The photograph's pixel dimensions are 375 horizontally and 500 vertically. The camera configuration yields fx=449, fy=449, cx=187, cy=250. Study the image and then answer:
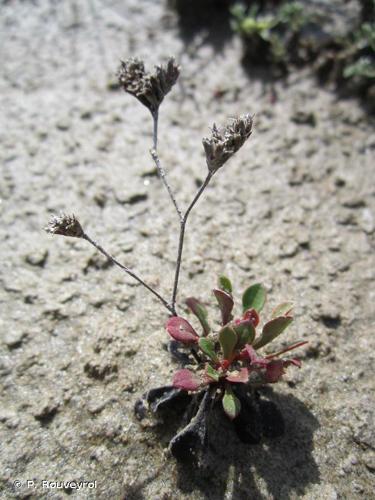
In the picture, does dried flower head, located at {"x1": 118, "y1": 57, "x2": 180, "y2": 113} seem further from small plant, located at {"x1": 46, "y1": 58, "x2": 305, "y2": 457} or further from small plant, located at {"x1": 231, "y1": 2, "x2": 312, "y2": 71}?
small plant, located at {"x1": 231, "y1": 2, "x2": 312, "y2": 71}

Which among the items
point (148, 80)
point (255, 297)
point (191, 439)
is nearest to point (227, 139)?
point (148, 80)

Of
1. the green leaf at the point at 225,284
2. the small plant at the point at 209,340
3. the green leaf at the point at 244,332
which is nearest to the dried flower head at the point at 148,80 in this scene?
the small plant at the point at 209,340

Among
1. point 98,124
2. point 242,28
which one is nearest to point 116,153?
point 98,124

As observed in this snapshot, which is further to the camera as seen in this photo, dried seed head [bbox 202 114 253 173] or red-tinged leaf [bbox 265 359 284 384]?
red-tinged leaf [bbox 265 359 284 384]

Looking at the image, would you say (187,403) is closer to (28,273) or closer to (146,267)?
(146,267)

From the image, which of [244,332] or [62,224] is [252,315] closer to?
[244,332]

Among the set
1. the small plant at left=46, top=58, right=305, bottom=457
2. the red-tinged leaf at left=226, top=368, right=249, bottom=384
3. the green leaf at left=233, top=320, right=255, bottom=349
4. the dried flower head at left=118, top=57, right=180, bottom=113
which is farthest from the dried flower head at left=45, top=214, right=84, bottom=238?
the red-tinged leaf at left=226, top=368, right=249, bottom=384

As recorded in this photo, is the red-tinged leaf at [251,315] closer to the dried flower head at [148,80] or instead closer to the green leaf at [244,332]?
the green leaf at [244,332]
